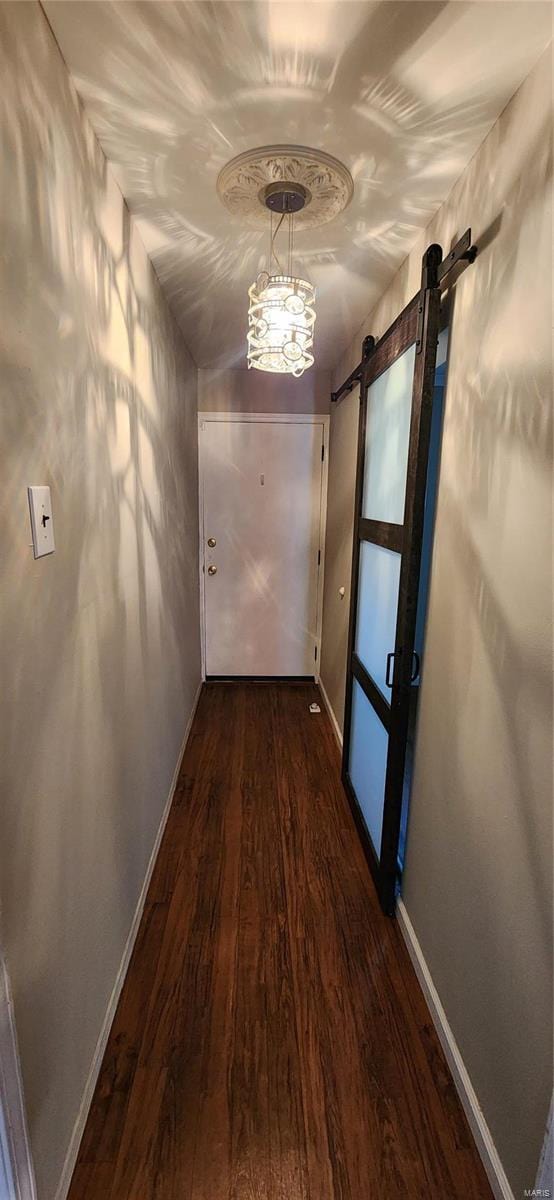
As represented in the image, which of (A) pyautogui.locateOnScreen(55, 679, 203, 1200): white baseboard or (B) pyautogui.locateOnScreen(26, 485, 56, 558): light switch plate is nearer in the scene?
(B) pyautogui.locateOnScreen(26, 485, 56, 558): light switch plate

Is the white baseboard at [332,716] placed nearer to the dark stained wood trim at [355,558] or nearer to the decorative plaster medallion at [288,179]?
the dark stained wood trim at [355,558]

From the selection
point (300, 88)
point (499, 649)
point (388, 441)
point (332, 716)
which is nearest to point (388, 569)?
point (388, 441)

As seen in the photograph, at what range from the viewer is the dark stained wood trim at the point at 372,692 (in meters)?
1.76

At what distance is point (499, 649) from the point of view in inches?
41.9

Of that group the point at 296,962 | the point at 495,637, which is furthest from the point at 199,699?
the point at 495,637

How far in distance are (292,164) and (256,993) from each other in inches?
89.7

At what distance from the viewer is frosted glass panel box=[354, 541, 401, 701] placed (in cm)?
175

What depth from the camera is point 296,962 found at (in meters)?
1.57

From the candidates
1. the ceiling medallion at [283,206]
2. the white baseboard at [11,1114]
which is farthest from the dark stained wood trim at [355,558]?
the white baseboard at [11,1114]

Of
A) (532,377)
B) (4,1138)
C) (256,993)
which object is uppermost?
(532,377)

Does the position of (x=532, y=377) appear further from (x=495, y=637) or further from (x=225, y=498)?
(x=225, y=498)

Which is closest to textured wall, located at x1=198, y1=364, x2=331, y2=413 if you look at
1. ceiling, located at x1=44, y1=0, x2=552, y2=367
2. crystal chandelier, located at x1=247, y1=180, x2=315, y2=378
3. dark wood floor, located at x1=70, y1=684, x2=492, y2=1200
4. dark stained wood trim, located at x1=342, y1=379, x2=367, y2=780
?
dark stained wood trim, located at x1=342, y1=379, x2=367, y2=780

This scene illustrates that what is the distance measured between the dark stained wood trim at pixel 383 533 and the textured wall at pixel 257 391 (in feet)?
5.13

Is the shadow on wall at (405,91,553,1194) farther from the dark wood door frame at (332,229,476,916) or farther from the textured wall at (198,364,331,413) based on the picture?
the textured wall at (198,364,331,413)
